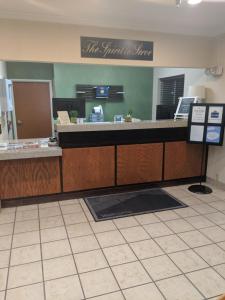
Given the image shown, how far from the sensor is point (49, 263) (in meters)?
2.26

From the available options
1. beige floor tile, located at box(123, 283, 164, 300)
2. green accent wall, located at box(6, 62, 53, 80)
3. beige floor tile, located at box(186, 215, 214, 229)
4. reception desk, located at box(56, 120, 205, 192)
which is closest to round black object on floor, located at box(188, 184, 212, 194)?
reception desk, located at box(56, 120, 205, 192)

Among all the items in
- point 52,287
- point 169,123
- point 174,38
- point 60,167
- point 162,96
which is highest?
point 174,38

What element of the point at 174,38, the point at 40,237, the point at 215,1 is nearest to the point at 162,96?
the point at 174,38

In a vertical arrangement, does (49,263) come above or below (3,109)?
below

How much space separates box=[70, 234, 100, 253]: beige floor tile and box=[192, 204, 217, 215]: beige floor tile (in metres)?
1.55

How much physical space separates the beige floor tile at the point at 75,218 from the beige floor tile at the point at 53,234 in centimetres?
16

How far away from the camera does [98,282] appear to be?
2.03 metres

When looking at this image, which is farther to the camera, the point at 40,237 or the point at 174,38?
the point at 174,38

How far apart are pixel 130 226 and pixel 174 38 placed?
298 centimetres

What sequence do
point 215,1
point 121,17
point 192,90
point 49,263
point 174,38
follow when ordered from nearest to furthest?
point 49,263, point 215,1, point 121,17, point 174,38, point 192,90

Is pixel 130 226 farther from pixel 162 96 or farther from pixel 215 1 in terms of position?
pixel 162 96

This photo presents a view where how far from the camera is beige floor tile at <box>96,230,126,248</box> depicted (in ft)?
8.46

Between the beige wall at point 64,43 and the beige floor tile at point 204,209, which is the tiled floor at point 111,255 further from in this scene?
the beige wall at point 64,43

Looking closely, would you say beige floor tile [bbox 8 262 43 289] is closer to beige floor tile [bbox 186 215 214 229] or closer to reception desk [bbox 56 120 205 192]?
reception desk [bbox 56 120 205 192]
